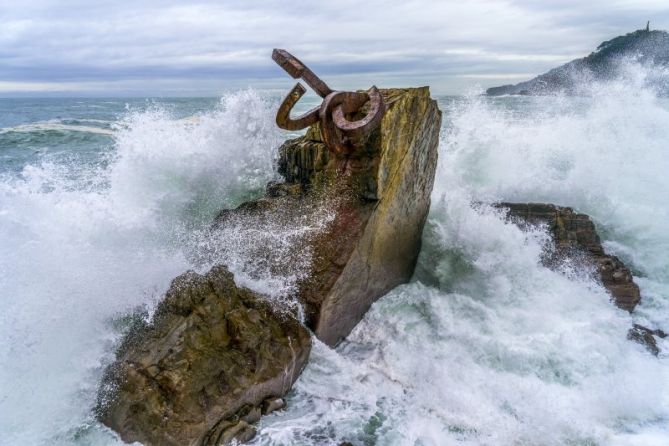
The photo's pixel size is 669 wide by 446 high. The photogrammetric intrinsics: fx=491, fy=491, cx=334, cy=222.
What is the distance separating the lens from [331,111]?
4.41m

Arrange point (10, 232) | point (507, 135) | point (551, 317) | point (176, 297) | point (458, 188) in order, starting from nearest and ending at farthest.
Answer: point (176, 297)
point (10, 232)
point (551, 317)
point (458, 188)
point (507, 135)

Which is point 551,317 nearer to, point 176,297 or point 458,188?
point 458,188

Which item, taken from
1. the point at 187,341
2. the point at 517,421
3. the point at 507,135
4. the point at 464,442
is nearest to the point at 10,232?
the point at 187,341

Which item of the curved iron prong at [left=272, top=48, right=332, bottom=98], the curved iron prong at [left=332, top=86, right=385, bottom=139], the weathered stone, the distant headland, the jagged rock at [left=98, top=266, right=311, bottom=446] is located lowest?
the weathered stone

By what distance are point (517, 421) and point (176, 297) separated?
2.84 m

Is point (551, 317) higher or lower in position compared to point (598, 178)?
lower

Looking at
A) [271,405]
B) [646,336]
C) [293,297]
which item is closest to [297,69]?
[293,297]

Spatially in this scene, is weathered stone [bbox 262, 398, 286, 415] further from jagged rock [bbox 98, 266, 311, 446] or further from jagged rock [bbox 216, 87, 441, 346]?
jagged rock [bbox 216, 87, 441, 346]

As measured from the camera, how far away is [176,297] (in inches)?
A: 156

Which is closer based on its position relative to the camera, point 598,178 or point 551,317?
point 551,317

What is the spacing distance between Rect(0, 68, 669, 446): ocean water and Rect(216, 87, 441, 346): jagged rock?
0.23 meters

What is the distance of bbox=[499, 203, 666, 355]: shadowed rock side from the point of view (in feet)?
19.1

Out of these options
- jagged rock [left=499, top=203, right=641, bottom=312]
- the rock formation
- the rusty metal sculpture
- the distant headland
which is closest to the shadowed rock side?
jagged rock [left=499, top=203, right=641, bottom=312]

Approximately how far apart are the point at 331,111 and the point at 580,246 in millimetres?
3906
